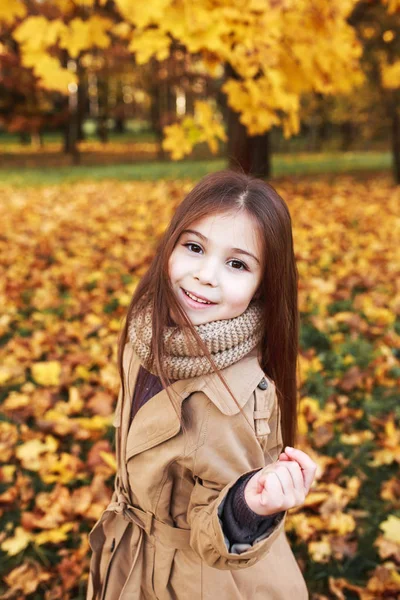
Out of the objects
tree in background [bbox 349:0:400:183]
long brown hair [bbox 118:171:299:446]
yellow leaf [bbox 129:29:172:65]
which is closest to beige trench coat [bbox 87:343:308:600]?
long brown hair [bbox 118:171:299:446]

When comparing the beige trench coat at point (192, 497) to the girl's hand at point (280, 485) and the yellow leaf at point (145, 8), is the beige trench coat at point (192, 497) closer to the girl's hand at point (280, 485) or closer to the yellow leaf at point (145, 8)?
the girl's hand at point (280, 485)

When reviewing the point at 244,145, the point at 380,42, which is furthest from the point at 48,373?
the point at 380,42

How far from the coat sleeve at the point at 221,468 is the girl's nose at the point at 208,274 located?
25 centimetres

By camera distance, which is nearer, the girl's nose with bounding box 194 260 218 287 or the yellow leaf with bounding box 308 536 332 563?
the girl's nose with bounding box 194 260 218 287

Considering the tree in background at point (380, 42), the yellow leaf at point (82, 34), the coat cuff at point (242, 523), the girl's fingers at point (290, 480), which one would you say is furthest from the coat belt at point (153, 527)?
the tree in background at point (380, 42)

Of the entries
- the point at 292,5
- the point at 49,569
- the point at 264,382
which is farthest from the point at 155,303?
the point at 292,5

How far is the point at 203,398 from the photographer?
125cm

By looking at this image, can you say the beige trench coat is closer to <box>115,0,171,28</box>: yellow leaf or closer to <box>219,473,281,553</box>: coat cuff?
<box>219,473,281,553</box>: coat cuff

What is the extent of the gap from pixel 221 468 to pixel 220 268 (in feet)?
1.40

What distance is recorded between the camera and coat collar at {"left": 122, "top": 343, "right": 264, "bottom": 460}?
122 cm

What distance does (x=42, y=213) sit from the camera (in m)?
7.67

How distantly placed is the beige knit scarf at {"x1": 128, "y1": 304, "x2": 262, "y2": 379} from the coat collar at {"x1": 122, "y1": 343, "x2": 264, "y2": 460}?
0.09ft

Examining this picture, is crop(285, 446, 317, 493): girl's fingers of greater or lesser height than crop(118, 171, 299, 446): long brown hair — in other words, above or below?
below

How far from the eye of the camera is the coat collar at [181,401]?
1.22 metres
